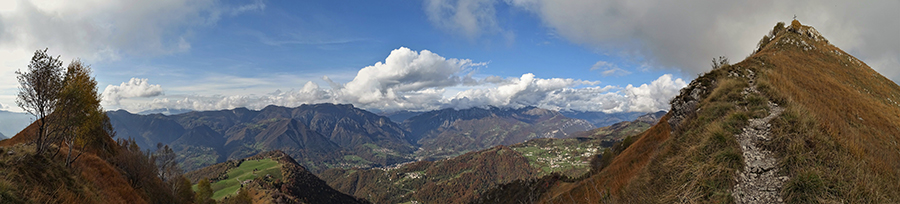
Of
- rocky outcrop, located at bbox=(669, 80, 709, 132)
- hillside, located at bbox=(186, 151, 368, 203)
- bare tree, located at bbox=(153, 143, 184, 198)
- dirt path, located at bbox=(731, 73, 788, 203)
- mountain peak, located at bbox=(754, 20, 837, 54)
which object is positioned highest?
mountain peak, located at bbox=(754, 20, 837, 54)

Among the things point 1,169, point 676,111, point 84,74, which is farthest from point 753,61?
point 84,74

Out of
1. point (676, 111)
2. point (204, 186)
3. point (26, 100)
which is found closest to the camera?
point (26, 100)

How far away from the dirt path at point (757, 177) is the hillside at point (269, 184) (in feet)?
390

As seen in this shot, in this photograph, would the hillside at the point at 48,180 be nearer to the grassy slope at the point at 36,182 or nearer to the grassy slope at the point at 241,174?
the grassy slope at the point at 36,182

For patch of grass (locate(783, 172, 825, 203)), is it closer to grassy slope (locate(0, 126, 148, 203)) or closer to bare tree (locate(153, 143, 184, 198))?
grassy slope (locate(0, 126, 148, 203))

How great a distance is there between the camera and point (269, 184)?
131750 millimetres

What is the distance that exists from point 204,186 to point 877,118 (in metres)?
85.5

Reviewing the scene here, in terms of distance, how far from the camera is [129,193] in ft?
78.7

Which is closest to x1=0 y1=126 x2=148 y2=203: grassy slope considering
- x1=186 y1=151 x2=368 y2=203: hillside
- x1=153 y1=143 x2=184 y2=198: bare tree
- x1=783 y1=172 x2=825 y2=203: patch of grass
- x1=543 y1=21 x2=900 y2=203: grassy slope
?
x1=543 y1=21 x2=900 y2=203: grassy slope

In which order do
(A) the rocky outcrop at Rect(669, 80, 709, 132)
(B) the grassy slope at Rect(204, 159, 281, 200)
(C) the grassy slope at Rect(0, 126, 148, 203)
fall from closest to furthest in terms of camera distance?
(C) the grassy slope at Rect(0, 126, 148, 203) < (A) the rocky outcrop at Rect(669, 80, 709, 132) < (B) the grassy slope at Rect(204, 159, 281, 200)

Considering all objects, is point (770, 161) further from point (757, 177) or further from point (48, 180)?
point (48, 180)

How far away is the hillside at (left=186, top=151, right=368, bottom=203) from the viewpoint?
116 meters

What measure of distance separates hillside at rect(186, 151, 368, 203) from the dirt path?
119 metres

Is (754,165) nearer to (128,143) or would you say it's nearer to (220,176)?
(128,143)
